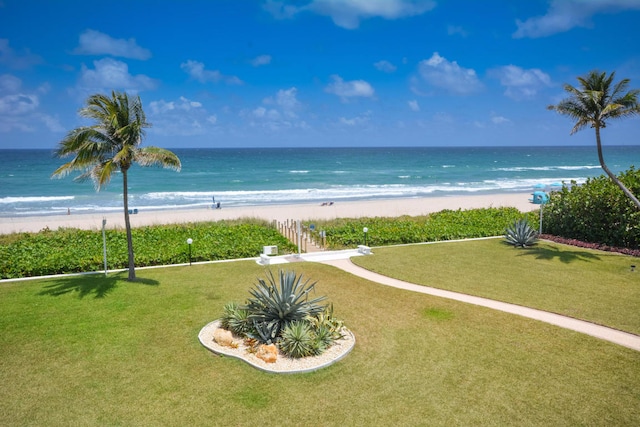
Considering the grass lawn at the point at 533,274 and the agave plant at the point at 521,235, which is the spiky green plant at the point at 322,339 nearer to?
the grass lawn at the point at 533,274

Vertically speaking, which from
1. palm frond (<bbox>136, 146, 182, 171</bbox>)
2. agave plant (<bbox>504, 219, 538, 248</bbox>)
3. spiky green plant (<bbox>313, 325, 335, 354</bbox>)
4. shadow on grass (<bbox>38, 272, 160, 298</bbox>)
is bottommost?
spiky green plant (<bbox>313, 325, 335, 354</bbox>)

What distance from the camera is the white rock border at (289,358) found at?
9016 millimetres

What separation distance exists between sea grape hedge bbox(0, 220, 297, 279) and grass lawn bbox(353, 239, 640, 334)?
15.8 feet

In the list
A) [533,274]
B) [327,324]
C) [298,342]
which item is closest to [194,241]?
[327,324]

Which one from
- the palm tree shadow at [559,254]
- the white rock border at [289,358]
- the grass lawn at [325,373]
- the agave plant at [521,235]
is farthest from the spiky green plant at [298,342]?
the agave plant at [521,235]

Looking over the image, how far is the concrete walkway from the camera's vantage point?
1048 centimetres

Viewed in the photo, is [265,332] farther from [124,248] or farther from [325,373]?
[124,248]

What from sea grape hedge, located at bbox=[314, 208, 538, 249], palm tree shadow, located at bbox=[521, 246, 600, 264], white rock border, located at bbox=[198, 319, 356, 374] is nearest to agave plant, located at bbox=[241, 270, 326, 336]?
white rock border, located at bbox=[198, 319, 356, 374]

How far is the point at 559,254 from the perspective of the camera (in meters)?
18.3

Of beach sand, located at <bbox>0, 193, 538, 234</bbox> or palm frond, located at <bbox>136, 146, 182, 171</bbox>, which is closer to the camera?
palm frond, located at <bbox>136, 146, 182, 171</bbox>

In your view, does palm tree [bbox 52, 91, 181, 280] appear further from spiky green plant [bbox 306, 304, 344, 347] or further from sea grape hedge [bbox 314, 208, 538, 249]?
sea grape hedge [bbox 314, 208, 538, 249]

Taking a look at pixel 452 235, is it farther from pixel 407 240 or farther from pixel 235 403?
pixel 235 403

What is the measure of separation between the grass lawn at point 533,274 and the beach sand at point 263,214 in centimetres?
1346

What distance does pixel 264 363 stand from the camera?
923cm
